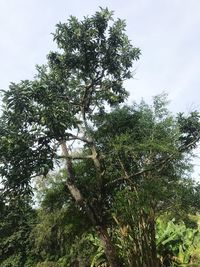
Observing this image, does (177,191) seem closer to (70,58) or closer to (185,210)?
(185,210)

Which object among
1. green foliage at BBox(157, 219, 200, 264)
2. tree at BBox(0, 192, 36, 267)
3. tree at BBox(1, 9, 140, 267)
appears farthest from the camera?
tree at BBox(0, 192, 36, 267)

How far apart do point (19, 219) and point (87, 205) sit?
38.6 feet

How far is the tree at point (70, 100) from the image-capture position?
8156 mm

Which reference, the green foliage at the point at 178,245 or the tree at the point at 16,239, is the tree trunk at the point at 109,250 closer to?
the green foliage at the point at 178,245

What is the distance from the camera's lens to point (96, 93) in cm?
1246

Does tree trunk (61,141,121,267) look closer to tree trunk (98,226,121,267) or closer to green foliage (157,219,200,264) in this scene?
tree trunk (98,226,121,267)

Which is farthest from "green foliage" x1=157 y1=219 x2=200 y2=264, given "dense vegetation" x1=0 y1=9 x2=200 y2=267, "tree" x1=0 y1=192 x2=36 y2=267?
"tree" x1=0 y1=192 x2=36 y2=267

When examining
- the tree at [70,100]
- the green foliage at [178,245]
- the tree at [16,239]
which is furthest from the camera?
the tree at [16,239]

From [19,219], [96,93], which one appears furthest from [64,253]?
[96,93]

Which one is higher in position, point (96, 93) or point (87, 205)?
point (96, 93)

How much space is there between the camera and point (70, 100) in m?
12.0

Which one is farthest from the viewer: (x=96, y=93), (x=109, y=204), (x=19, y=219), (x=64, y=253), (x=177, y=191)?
(x=19, y=219)

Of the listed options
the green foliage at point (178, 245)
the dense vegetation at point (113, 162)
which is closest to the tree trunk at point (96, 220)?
the dense vegetation at point (113, 162)

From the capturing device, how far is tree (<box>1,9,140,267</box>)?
8.16 metres
